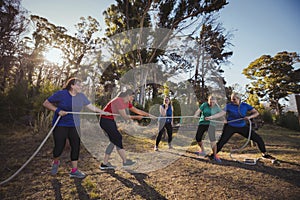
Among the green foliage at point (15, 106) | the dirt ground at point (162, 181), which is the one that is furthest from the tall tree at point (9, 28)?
the dirt ground at point (162, 181)

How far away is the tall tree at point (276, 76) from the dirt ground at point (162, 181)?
20313 millimetres

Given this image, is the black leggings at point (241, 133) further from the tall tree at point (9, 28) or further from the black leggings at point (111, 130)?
the tall tree at point (9, 28)

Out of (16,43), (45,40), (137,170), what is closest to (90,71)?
(45,40)

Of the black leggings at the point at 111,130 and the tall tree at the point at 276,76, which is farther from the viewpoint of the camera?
the tall tree at the point at 276,76

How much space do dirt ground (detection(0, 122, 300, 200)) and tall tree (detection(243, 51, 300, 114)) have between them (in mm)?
20313

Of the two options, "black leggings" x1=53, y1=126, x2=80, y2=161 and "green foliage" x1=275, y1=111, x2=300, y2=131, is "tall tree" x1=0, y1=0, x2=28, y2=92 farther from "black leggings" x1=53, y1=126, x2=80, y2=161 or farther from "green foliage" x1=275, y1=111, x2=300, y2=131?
"green foliage" x1=275, y1=111, x2=300, y2=131

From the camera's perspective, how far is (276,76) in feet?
69.0

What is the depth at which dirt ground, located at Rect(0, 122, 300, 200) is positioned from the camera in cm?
267

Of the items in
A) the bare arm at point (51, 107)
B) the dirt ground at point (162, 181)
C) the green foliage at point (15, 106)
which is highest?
the green foliage at point (15, 106)

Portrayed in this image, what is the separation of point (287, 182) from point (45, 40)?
2401 centimetres

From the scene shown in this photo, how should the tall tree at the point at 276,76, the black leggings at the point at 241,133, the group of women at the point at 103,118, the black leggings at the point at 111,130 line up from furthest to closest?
the tall tree at the point at 276,76 < the black leggings at the point at 241,133 < the black leggings at the point at 111,130 < the group of women at the point at 103,118

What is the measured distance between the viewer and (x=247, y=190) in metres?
2.81

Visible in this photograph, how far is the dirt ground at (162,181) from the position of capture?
2.67 meters

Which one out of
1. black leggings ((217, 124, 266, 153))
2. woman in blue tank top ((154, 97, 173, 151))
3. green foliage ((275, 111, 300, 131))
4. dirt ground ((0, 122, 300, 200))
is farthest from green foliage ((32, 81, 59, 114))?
green foliage ((275, 111, 300, 131))
